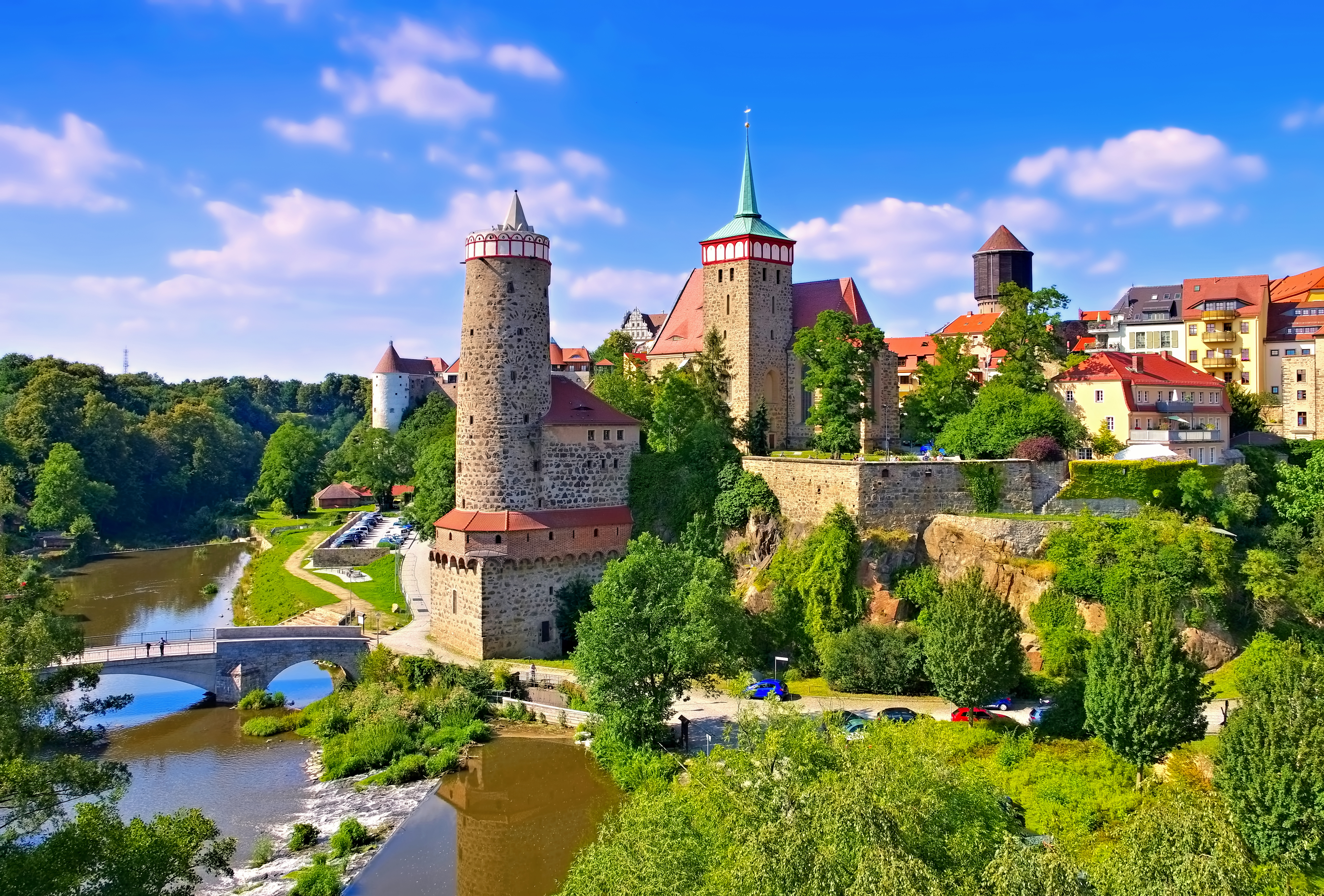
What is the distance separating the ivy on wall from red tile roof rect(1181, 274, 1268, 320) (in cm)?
2188

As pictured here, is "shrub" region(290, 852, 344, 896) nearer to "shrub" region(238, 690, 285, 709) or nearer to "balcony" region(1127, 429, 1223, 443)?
"shrub" region(238, 690, 285, 709)

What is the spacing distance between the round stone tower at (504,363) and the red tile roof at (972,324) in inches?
1261

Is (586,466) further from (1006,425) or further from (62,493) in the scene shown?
(62,493)

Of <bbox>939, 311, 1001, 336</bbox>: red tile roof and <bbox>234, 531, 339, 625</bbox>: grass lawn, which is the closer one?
<bbox>234, 531, 339, 625</bbox>: grass lawn

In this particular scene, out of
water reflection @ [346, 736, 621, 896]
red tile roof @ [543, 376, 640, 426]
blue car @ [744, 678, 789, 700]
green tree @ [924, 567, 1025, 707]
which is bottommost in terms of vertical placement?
water reflection @ [346, 736, 621, 896]

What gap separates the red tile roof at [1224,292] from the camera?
4806 cm

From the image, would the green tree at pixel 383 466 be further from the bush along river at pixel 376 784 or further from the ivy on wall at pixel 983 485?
the ivy on wall at pixel 983 485

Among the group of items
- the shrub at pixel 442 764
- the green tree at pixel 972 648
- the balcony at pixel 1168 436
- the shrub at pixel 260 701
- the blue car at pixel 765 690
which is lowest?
the shrub at pixel 442 764

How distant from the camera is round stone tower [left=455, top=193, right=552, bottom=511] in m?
34.9

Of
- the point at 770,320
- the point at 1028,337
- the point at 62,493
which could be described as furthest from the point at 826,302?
the point at 62,493

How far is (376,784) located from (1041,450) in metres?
23.8

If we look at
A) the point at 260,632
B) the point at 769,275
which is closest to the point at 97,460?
the point at 260,632

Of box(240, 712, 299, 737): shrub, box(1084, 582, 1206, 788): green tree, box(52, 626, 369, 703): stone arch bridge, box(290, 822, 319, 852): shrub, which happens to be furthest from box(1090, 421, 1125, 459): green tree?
box(240, 712, 299, 737): shrub

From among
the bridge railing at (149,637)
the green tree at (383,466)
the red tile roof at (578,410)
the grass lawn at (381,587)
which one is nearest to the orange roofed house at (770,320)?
the red tile roof at (578,410)
